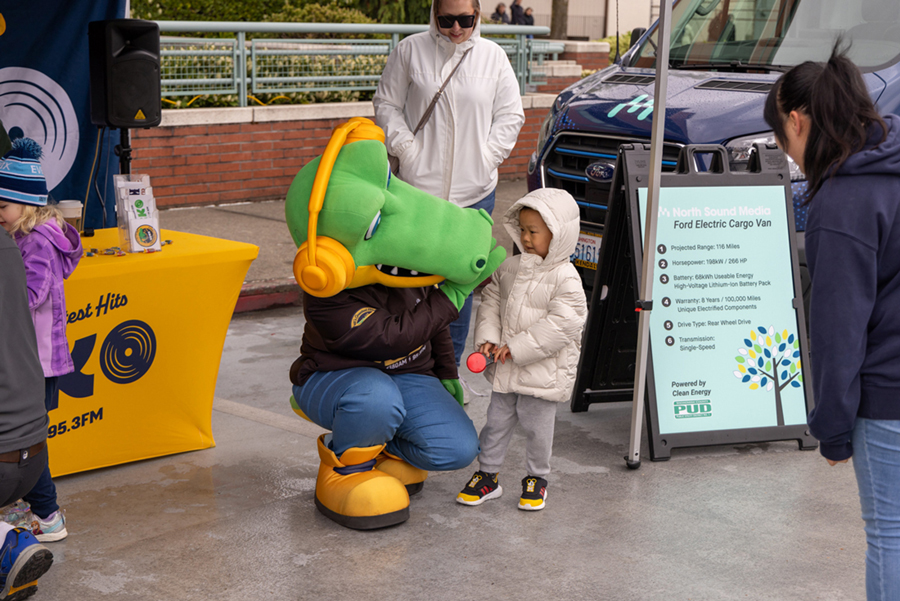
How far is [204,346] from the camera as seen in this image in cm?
496

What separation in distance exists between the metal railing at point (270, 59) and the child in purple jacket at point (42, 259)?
6896 millimetres

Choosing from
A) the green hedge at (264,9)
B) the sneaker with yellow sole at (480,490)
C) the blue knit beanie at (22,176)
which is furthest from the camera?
the green hedge at (264,9)

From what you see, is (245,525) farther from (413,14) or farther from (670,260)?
(413,14)

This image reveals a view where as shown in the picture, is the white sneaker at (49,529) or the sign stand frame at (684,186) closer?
the white sneaker at (49,529)

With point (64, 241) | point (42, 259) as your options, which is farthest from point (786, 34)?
point (42, 259)

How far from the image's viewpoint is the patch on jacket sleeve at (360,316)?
13.4ft

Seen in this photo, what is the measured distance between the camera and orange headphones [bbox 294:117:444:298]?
3900 millimetres

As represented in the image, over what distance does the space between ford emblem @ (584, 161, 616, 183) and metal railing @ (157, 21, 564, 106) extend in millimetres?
5263

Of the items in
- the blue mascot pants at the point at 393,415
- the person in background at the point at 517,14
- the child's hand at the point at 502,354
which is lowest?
the blue mascot pants at the point at 393,415

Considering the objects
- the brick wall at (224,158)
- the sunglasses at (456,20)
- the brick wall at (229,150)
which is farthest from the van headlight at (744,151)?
the brick wall at (229,150)

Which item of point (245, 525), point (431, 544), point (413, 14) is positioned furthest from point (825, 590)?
point (413, 14)

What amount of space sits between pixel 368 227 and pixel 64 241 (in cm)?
117

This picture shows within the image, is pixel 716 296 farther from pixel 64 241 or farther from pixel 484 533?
pixel 64 241

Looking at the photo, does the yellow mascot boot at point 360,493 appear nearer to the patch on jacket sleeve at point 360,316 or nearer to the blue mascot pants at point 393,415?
the blue mascot pants at point 393,415
